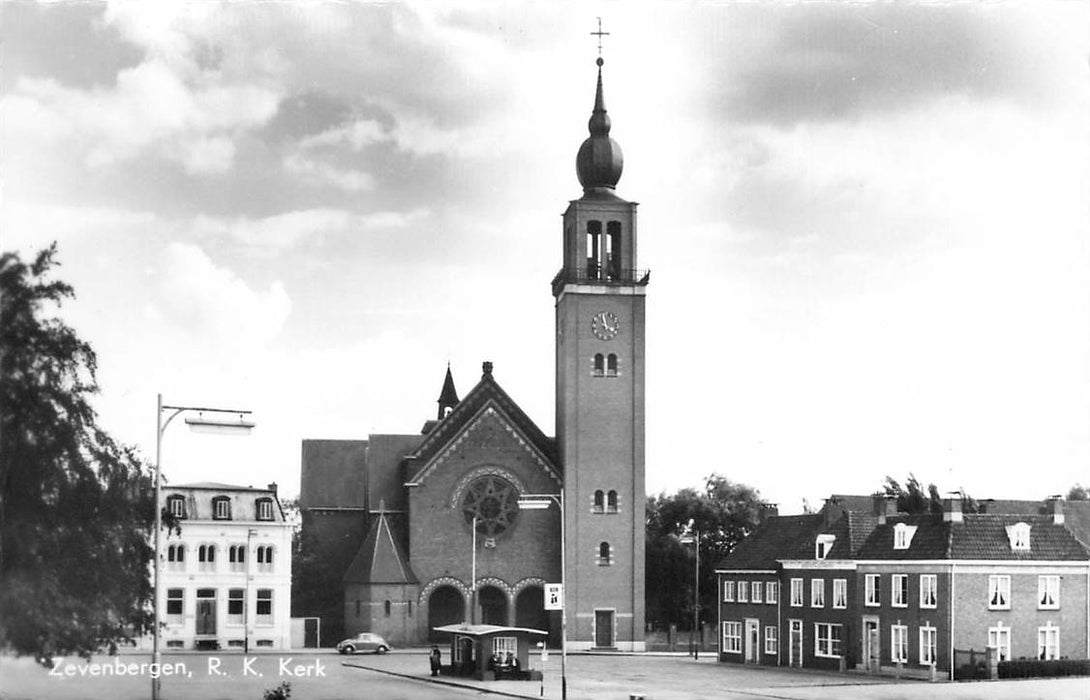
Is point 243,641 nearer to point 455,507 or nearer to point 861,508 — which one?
point 455,507

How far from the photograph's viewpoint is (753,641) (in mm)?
79188

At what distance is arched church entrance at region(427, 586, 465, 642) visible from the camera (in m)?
88.2

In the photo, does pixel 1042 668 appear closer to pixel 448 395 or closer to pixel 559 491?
pixel 559 491

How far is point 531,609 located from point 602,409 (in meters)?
12.5

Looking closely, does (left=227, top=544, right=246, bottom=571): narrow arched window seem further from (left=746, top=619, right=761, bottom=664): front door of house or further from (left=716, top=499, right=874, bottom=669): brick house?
(left=746, top=619, right=761, bottom=664): front door of house

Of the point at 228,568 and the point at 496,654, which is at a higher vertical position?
the point at 228,568

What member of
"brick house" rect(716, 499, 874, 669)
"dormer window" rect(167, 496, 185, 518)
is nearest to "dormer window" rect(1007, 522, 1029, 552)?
"brick house" rect(716, 499, 874, 669)

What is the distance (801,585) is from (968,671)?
13697 millimetres

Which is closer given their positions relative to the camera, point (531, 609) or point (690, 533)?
point (531, 609)

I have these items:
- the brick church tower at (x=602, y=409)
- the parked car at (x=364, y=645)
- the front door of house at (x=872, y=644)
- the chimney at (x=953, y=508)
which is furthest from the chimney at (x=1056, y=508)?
the parked car at (x=364, y=645)

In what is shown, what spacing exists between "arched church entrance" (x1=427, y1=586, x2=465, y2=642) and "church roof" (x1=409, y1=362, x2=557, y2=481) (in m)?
7.41

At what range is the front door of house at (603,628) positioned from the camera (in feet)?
A: 285

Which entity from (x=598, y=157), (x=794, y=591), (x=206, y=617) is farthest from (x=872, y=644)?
(x=206, y=617)

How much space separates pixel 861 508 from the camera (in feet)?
287
